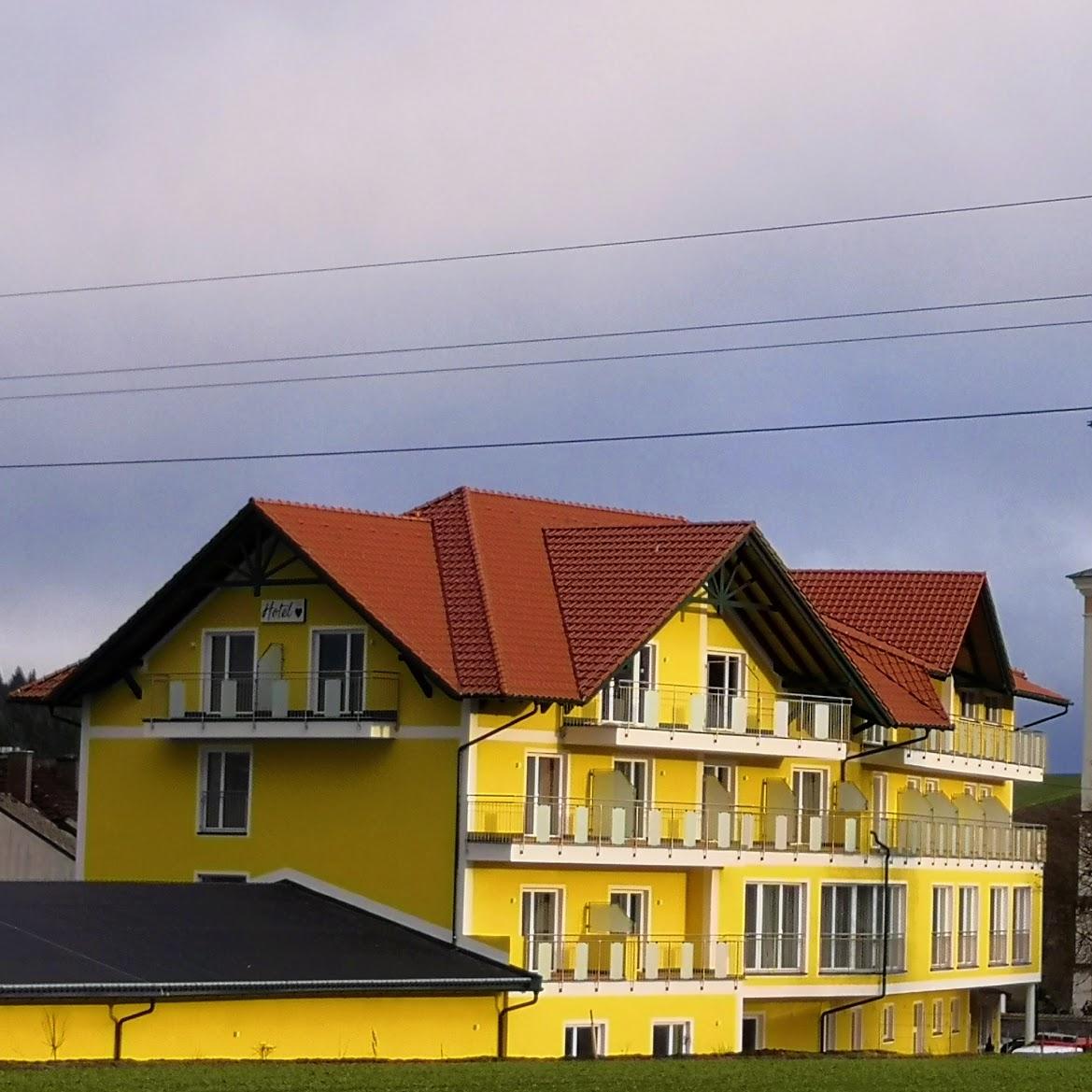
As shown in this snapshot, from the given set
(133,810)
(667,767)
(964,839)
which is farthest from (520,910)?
(964,839)

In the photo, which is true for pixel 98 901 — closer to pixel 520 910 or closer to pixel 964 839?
pixel 520 910

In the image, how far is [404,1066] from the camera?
124 feet

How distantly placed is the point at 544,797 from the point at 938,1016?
63.4ft

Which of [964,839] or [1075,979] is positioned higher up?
[964,839]

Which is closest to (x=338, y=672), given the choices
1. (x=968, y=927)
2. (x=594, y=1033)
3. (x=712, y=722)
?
(x=712, y=722)

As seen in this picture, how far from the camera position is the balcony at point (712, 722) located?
50.5m

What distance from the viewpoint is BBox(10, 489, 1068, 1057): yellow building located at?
160 feet

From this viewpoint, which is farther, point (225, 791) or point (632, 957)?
point (225, 791)

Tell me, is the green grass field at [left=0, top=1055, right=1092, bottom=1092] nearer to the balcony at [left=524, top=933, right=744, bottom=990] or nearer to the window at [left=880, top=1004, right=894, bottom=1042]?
the balcony at [left=524, top=933, right=744, bottom=990]

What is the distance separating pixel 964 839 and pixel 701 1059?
73.7 ft

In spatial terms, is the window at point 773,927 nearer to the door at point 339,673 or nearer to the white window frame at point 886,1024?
the white window frame at point 886,1024

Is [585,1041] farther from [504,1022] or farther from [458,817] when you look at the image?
[458,817]

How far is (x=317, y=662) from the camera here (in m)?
50.9

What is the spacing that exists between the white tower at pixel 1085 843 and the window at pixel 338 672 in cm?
4274
